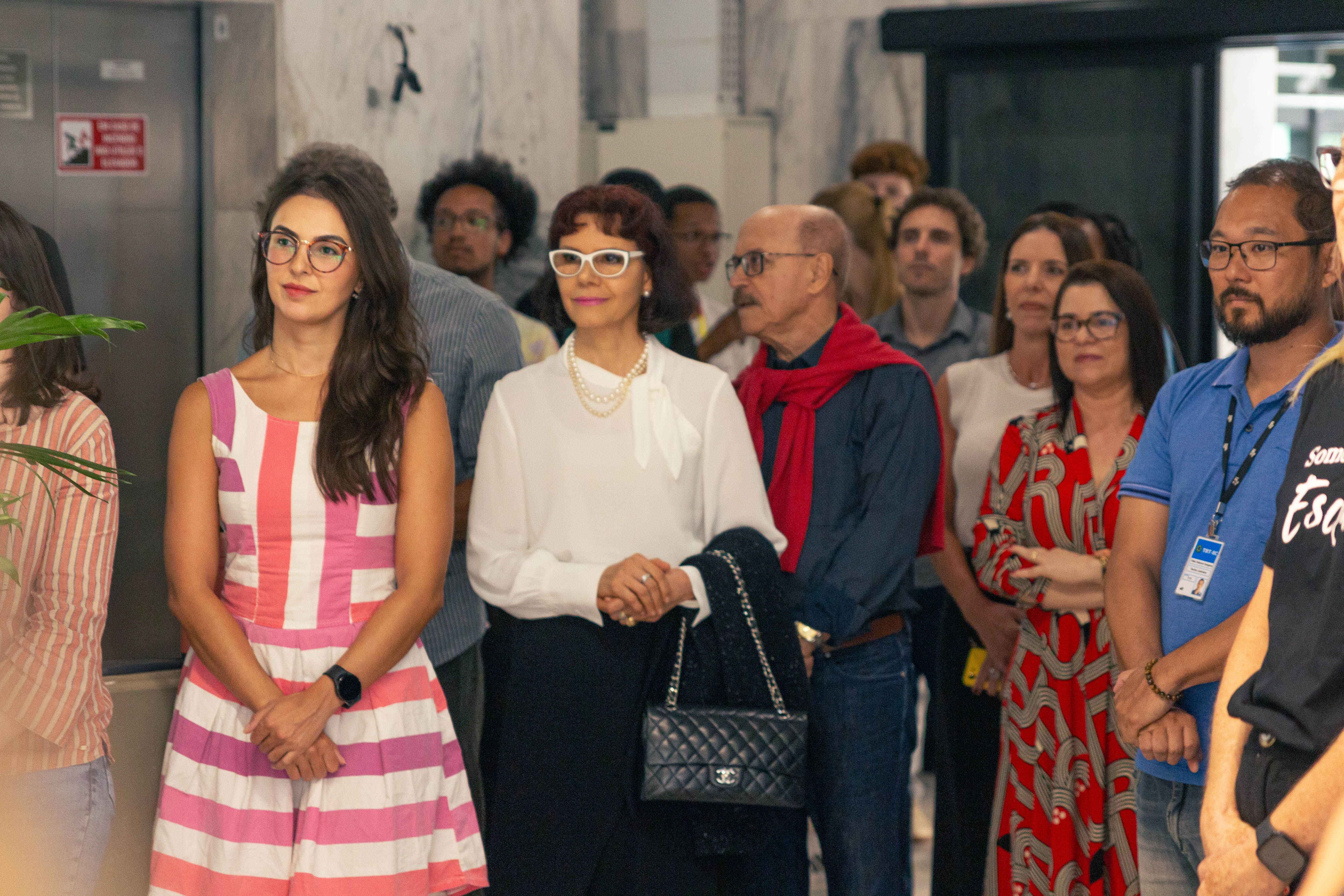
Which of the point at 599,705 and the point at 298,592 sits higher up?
the point at 298,592

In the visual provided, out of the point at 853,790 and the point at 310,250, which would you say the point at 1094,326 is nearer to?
the point at 853,790

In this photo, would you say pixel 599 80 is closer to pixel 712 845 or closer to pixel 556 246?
pixel 556 246

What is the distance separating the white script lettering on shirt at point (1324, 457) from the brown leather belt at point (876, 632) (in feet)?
4.58

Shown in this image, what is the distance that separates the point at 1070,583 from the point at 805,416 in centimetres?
70

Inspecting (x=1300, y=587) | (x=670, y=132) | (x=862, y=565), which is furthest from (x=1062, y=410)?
(x=670, y=132)

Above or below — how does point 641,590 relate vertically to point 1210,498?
below

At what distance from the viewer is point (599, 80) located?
323 inches

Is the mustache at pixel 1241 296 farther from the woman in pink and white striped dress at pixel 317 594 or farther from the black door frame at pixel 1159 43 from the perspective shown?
the black door frame at pixel 1159 43

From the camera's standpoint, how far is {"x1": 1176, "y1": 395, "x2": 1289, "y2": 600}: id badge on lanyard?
2.52 m

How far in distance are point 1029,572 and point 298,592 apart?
161cm

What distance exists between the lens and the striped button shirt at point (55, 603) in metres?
2.34

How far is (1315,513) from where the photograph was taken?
1.80m


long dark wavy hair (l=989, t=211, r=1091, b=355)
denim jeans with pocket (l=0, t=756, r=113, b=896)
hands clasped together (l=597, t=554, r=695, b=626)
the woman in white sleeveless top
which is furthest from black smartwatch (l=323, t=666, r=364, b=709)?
long dark wavy hair (l=989, t=211, r=1091, b=355)

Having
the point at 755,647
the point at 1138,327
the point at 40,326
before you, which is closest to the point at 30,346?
the point at 40,326
